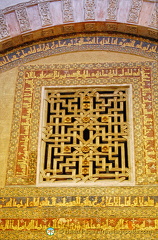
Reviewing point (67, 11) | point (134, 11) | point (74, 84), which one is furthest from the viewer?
point (67, 11)

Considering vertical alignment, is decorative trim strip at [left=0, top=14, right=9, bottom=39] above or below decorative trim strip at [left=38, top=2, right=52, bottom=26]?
below

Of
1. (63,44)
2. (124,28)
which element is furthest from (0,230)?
(124,28)

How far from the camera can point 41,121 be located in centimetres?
529

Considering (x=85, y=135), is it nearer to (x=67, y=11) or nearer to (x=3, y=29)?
(x=67, y=11)

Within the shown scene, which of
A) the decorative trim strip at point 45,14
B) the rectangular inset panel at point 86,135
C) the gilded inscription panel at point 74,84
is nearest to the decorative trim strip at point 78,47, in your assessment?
the gilded inscription panel at point 74,84

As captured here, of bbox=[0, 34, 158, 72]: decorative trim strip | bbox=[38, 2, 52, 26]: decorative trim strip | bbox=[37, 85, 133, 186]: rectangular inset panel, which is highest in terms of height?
bbox=[38, 2, 52, 26]: decorative trim strip

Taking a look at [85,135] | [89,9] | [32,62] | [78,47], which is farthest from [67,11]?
[85,135]

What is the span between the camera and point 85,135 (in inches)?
218

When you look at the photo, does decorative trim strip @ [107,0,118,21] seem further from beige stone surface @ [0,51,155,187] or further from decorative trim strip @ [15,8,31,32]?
decorative trim strip @ [15,8,31,32]

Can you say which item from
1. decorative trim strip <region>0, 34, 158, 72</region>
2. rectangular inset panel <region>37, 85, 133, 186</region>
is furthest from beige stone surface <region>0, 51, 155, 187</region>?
rectangular inset panel <region>37, 85, 133, 186</region>

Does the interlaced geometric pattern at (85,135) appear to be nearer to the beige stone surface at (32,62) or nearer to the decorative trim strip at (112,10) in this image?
the beige stone surface at (32,62)

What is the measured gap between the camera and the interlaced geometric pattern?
5020mm

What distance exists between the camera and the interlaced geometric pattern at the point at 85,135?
502cm

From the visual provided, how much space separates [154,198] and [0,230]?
1.72 metres
